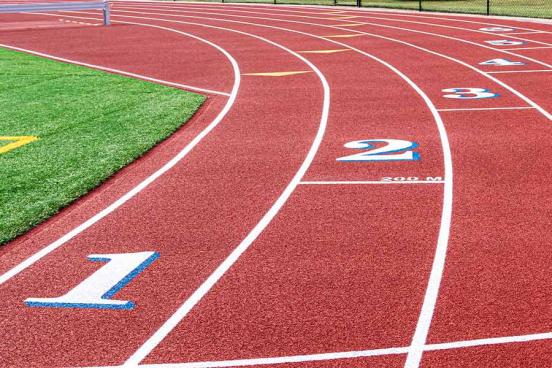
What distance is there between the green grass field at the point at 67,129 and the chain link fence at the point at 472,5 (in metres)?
15.7

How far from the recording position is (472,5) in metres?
33.6

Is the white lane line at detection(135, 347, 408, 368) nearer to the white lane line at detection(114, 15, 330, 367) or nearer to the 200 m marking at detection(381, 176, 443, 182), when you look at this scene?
the white lane line at detection(114, 15, 330, 367)

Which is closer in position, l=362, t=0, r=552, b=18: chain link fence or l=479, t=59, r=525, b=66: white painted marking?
l=479, t=59, r=525, b=66: white painted marking

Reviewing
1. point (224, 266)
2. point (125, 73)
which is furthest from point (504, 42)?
point (224, 266)

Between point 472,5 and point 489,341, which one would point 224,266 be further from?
point 472,5

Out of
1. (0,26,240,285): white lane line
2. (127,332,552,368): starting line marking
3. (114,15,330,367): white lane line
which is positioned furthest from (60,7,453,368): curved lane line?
(0,26,240,285): white lane line

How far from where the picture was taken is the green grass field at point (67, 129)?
9117mm

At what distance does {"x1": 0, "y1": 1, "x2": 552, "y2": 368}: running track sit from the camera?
5602mm

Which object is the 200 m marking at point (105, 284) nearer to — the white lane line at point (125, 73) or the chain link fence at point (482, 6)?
the white lane line at point (125, 73)

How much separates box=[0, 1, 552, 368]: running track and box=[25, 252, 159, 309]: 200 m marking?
3.4 inches

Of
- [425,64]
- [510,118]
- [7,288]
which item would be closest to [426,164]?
[510,118]

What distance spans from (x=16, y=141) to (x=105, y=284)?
18.7 ft

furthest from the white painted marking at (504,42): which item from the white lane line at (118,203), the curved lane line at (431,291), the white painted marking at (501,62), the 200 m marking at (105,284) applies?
the 200 m marking at (105,284)

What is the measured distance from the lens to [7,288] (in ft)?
21.9
